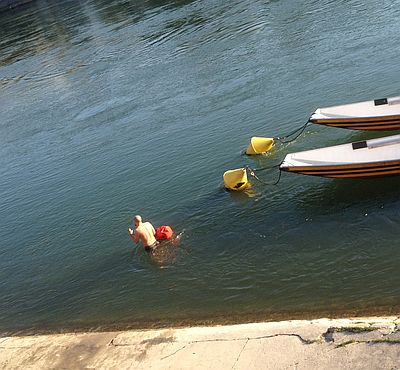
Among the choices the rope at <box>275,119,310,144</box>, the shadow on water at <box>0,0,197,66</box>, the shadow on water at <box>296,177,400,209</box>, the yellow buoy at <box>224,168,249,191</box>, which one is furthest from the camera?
the shadow on water at <box>0,0,197,66</box>

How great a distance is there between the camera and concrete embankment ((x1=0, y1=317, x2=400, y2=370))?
8.84 m

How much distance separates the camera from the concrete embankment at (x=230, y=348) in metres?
8.84

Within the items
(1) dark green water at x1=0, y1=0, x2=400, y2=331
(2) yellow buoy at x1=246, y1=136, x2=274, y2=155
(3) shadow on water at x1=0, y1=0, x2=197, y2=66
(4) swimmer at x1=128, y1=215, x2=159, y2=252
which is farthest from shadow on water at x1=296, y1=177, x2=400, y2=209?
(3) shadow on water at x1=0, y1=0, x2=197, y2=66

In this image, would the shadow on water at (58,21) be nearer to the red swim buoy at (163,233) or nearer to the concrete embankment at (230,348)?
the red swim buoy at (163,233)

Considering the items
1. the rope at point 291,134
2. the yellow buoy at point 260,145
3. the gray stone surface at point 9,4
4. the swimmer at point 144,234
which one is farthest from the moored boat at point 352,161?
the gray stone surface at point 9,4

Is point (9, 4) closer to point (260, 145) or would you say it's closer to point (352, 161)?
point (260, 145)

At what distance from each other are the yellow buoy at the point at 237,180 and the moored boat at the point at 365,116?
8.71 feet

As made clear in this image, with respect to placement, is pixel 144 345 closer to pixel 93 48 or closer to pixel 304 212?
pixel 304 212

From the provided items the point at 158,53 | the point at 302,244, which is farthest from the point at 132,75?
the point at 302,244

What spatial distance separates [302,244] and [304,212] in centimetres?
134

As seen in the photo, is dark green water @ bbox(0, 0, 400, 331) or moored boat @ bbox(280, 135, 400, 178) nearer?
dark green water @ bbox(0, 0, 400, 331)

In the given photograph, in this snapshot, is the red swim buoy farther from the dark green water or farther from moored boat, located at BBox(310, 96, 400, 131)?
moored boat, located at BBox(310, 96, 400, 131)

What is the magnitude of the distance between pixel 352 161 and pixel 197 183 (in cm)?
491

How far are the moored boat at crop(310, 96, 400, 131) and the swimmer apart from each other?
18.8 ft
